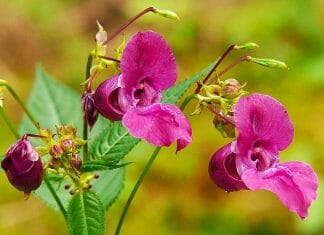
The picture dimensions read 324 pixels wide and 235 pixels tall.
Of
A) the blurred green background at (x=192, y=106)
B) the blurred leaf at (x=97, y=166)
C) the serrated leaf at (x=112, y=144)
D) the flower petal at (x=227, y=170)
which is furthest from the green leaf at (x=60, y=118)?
the blurred green background at (x=192, y=106)

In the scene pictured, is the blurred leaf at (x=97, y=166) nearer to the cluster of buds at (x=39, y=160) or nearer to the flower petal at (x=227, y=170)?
the cluster of buds at (x=39, y=160)

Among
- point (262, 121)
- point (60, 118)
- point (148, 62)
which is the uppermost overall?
point (148, 62)

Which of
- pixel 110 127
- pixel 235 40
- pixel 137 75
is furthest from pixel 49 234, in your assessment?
pixel 137 75

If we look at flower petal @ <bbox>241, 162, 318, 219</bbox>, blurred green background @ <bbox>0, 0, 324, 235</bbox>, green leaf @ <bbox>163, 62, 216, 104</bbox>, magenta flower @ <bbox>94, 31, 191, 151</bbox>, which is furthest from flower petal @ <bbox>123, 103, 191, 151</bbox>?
blurred green background @ <bbox>0, 0, 324, 235</bbox>

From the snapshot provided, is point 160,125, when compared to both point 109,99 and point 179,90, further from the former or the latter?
point 179,90

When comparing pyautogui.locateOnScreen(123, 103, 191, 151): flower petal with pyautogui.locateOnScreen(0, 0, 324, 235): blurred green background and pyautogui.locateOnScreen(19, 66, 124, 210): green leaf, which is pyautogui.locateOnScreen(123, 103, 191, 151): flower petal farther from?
pyautogui.locateOnScreen(0, 0, 324, 235): blurred green background

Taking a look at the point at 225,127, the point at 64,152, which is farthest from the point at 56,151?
the point at 225,127
